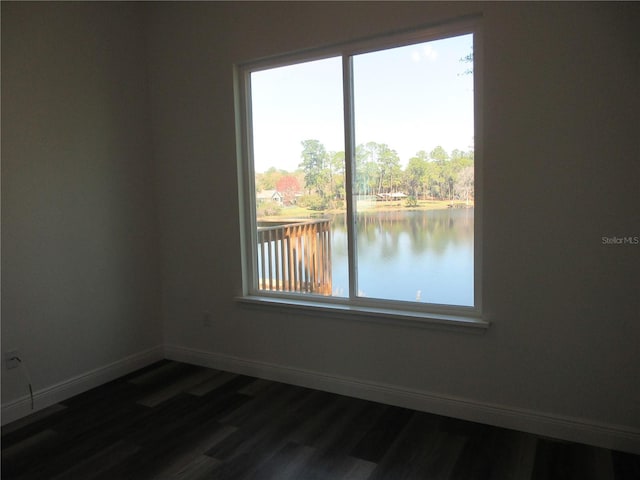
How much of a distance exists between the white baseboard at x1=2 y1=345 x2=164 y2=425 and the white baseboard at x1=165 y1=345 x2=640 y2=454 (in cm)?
41

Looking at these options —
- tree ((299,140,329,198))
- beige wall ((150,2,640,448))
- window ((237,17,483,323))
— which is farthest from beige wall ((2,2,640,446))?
tree ((299,140,329,198))

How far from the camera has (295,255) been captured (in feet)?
10.8

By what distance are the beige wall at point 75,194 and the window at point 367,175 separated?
890 mm

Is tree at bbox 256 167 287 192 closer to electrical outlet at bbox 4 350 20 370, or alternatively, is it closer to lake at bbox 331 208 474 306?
lake at bbox 331 208 474 306

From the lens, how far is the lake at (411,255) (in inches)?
105

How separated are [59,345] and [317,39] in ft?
8.56

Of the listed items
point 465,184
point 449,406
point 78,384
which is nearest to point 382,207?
point 465,184

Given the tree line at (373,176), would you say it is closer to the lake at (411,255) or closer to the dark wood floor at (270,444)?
the lake at (411,255)

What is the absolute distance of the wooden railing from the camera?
3.14 meters

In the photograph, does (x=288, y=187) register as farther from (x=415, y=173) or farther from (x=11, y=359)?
(x=11, y=359)

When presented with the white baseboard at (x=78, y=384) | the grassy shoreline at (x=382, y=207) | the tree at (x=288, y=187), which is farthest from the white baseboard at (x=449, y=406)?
the tree at (x=288, y=187)

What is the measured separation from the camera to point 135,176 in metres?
3.53

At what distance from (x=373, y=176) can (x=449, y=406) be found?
57.6 inches

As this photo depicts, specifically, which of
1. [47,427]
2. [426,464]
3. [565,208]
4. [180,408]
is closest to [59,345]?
[47,427]
